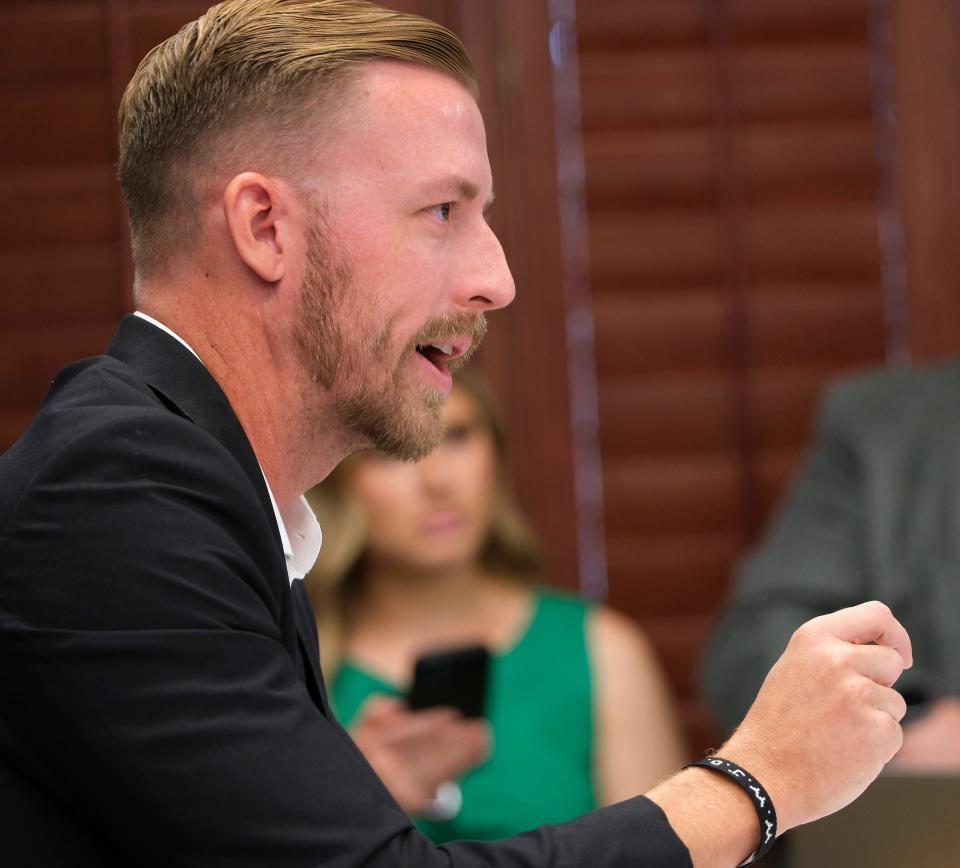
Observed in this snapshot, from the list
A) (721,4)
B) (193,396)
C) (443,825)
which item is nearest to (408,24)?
(193,396)

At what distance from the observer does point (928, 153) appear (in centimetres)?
270

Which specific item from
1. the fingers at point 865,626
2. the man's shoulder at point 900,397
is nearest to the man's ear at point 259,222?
the fingers at point 865,626

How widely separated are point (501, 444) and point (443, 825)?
26.2 inches

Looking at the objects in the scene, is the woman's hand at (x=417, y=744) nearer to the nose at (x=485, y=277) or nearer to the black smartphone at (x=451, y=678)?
the black smartphone at (x=451, y=678)

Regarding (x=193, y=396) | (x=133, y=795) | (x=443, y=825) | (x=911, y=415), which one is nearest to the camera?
(x=133, y=795)

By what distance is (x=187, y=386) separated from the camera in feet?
3.40

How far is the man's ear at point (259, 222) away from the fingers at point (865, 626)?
1.55 feet

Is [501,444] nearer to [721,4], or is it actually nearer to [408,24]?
[721,4]

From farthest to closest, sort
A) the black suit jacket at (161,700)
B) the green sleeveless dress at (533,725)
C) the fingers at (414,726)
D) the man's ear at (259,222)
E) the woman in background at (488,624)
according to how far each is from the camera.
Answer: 1. the woman in background at (488,624)
2. the green sleeveless dress at (533,725)
3. the fingers at (414,726)
4. the man's ear at (259,222)
5. the black suit jacket at (161,700)

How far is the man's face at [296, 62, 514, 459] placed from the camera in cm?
109

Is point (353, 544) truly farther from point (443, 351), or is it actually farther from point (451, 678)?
point (443, 351)

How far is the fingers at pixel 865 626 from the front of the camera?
1023 millimetres

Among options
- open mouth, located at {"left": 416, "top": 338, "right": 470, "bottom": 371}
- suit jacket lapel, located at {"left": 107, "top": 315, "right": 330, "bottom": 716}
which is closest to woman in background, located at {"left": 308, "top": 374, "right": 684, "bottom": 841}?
open mouth, located at {"left": 416, "top": 338, "right": 470, "bottom": 371}

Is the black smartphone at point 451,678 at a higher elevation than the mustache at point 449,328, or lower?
lower
